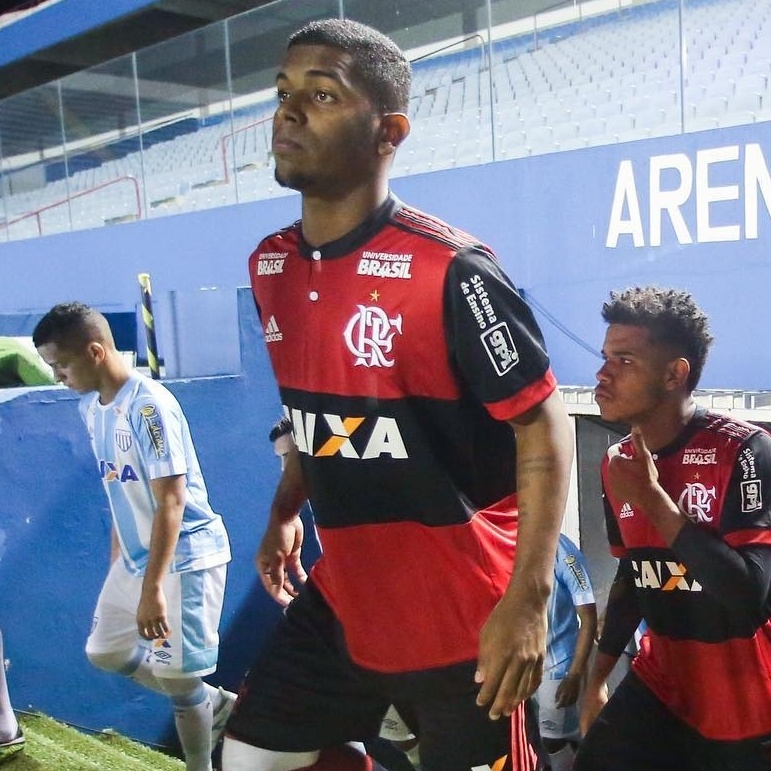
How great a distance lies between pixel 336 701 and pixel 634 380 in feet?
3.16

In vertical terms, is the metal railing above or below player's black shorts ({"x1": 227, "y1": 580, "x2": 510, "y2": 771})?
above

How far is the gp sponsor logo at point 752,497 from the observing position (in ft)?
6.54

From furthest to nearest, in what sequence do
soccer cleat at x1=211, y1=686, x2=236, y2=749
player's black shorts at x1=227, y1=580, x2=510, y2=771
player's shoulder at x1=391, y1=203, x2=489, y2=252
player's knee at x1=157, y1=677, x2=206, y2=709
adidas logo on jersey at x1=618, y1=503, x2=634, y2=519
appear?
1. soccer cleat at x1=211, y1=686, x2=236, y2=749
2. player's knee at x1=157, y1=677, x2=206, y2=709
3. adidas logo on jersey at x1=618, y1=503, x2=634, y2=519
4. player's black shorts at x1=227, y1=580, x2=510, y2=771
5. player's shoulder at x1=391, y1=203, x2=489, y2=252

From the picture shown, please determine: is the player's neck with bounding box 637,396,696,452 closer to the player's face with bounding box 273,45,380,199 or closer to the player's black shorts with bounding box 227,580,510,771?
the player's black shorts with bounding box 227,580,510,771

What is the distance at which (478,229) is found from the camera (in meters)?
4.71

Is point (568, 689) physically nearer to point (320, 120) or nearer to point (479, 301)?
point (479, 301)

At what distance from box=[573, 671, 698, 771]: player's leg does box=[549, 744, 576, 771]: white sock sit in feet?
4.49

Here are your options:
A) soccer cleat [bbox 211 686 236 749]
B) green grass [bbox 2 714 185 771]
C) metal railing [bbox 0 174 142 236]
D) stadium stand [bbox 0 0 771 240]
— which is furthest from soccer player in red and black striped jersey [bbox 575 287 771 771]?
metal railing [bbox 0 174 142 236]

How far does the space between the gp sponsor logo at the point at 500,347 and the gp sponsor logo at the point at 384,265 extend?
0.55 ft

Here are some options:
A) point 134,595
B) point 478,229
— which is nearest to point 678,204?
point 478,229

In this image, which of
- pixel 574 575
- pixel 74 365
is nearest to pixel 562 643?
pixel 574 575

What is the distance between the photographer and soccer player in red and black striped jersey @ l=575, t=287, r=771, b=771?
1.99 meters

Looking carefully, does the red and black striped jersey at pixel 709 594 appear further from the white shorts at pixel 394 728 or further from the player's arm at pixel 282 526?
the player's arm at pixel 282 526

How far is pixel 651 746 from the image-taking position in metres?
2.11
